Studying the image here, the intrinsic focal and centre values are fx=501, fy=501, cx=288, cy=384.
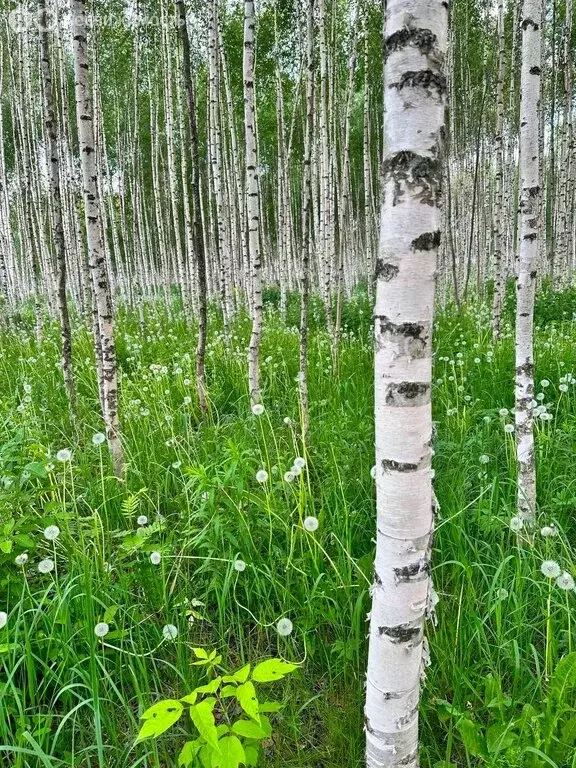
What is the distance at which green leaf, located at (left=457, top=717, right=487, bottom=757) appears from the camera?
169 centimetres

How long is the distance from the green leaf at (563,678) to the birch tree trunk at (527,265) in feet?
3.70

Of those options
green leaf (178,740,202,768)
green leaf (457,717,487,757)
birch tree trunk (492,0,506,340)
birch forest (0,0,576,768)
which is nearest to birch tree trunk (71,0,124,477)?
birch forest (0,0,576,768)

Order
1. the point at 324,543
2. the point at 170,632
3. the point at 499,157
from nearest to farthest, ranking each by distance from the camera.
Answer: the point at 170,632 < the point at 324,543 < the point at 499,157

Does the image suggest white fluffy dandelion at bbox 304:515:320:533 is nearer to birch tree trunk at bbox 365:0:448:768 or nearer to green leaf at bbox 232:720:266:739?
birch tree trunk at bbox 365:0:448:768

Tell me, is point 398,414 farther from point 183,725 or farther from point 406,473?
point 183,725

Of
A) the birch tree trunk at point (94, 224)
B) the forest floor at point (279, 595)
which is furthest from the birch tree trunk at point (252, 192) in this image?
the birch tree trunk at point (94, 224)

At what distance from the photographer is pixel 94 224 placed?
3582mm

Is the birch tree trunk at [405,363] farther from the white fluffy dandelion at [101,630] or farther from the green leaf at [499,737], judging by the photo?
Answer: the white fluffy dandelion at [101,630]

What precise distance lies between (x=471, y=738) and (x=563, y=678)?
381 mm

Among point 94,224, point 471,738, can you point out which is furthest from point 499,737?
point 94,224

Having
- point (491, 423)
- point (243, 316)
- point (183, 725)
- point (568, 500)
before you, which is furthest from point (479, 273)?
point (183, 725)

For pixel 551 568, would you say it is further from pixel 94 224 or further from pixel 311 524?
pixel 94 224

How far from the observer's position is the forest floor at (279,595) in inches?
73.4

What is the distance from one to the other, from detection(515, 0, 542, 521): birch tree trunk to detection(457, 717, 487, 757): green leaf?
137cm
